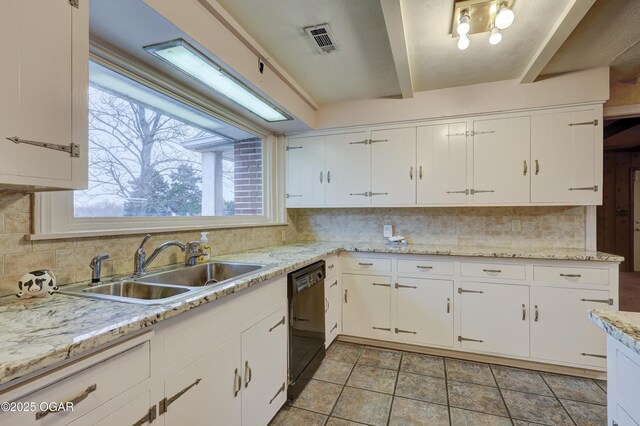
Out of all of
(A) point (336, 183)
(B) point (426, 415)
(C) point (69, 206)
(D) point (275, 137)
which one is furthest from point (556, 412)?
(D) point (275, 137)

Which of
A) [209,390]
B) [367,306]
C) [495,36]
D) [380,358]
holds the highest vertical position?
[495,36]

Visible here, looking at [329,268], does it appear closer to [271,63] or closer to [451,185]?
[451,185]

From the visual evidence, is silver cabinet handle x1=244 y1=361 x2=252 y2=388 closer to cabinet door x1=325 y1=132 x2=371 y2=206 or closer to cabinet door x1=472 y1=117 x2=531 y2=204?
cabinet door x1=325 y1=132 x2=371 y2=206

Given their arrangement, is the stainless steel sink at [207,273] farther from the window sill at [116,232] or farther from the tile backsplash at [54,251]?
the window sill at [116,232]

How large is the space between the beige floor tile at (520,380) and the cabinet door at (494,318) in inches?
5.0

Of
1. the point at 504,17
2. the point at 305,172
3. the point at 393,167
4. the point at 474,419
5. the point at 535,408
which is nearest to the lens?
the point at 504,17

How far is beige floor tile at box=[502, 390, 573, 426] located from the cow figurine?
2.54 m

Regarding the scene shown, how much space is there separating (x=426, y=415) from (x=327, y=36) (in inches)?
97.0

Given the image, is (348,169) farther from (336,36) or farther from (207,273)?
(207,273)

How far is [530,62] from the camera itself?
→ 7.27ft

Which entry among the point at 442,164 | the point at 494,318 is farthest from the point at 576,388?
the point at 442,164

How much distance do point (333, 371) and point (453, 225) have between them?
184cm

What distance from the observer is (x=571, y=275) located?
2.26 m

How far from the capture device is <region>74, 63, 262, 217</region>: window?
1.60 meters
